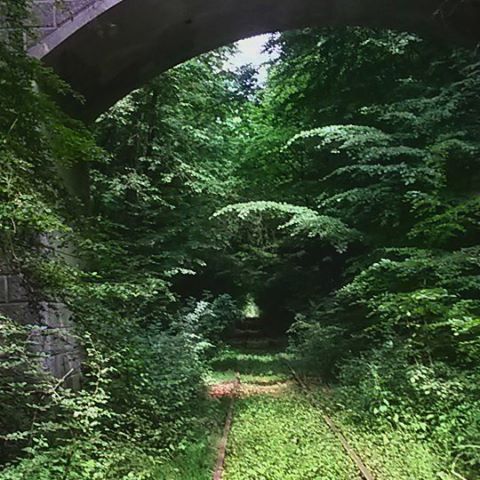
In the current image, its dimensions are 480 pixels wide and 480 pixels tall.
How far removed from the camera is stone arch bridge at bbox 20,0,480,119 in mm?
7328

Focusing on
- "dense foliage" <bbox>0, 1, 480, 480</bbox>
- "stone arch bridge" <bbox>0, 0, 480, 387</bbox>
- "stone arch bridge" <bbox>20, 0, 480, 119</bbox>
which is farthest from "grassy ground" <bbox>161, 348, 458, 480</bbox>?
"stone arch bridge" <bbox>20, 0, 480, 119</bbox>

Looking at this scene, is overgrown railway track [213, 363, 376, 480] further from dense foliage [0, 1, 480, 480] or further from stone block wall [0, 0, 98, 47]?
stone block wall [0, 0, 98, 47]

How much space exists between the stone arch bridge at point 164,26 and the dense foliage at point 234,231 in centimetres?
64

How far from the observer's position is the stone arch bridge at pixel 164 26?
7.33 metres

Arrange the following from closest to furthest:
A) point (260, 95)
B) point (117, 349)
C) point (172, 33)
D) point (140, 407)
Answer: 1. point (117, 349)
2. point (140, 407)
3. point (172, 33)
4. point (260, 95)

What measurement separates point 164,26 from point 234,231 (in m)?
9.61

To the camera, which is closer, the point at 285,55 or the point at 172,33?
the point at 172,33

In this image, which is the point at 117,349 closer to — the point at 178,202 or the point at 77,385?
the point at 77,385

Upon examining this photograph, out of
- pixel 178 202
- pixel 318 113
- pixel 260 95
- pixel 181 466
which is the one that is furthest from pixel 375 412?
pixel 260 95

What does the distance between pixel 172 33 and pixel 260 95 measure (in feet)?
25.2

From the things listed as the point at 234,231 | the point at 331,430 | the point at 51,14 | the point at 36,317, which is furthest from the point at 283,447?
the point at 234,231

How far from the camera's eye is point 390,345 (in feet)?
27.6

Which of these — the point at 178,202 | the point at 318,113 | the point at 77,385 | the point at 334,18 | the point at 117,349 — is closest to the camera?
the point at 117,349

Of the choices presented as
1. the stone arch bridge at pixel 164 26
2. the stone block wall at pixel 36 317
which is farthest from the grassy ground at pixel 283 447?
the stone arch bridge at pixel 164 26
